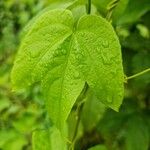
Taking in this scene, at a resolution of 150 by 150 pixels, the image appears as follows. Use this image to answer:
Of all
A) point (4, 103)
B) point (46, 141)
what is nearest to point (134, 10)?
point (46, 141)

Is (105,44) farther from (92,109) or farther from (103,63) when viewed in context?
(92,109)

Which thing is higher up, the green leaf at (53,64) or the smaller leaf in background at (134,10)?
the green leaf at (53,64)

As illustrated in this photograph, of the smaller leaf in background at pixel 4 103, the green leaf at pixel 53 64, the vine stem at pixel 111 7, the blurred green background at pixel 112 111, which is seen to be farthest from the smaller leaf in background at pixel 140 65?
the smaller leaf in background at pixel 4 103

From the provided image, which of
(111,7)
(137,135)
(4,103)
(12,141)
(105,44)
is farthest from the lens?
(4,103)

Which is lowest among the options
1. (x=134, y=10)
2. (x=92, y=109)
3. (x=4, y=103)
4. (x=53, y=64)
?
(x=4, y=103)

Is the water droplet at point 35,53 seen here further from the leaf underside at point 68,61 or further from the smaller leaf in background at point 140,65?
the smaller leaf in background at point 140,65

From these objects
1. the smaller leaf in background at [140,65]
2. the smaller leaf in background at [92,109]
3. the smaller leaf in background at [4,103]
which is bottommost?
the smaller leaf in background at [4,103]

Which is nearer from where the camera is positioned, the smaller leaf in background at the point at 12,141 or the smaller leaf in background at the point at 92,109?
the smaller leaf in background at the point at 92,109
